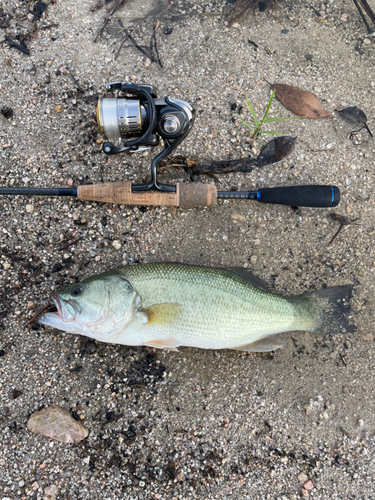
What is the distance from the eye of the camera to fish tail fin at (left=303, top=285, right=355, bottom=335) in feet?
9.83

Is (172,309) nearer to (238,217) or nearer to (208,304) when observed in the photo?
(208,304)

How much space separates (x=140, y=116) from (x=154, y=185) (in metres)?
0.62

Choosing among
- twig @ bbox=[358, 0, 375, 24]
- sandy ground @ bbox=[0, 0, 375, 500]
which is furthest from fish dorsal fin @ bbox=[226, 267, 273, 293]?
twig @ bbox=[358, 0, 375, 24]

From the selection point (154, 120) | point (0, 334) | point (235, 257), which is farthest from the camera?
point (235, 257)

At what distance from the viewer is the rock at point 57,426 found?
2.85 metres

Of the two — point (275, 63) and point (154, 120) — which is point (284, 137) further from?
point (154, 120)

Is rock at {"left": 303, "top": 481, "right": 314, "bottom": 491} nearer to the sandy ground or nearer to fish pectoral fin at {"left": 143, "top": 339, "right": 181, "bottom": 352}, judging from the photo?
the sandy ground

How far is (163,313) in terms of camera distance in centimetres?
261

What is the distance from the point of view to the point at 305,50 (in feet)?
11.7

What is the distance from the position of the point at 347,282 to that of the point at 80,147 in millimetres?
3218

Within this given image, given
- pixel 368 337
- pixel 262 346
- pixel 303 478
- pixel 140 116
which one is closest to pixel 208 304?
pixel 262 346

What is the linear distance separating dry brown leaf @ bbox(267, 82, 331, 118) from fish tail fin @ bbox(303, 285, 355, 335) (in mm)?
1971

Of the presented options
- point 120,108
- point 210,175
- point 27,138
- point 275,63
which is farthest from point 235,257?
point 27,138

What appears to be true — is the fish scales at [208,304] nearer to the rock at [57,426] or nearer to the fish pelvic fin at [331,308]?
the fish pelvic fin at [331,308]
